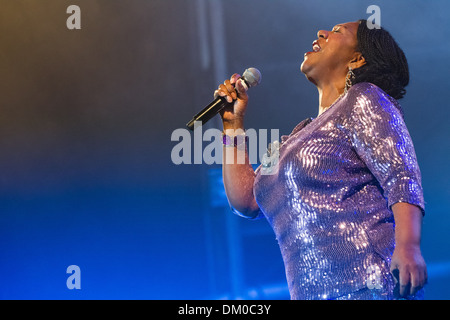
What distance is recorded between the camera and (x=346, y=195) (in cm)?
99

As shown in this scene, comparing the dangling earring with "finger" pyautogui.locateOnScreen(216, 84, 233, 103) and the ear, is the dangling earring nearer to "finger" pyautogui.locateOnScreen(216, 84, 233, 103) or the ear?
the ear

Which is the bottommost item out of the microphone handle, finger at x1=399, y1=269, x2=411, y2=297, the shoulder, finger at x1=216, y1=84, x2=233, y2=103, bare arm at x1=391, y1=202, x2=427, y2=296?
finger at x1=399, y1=269, x2=411, y2=297

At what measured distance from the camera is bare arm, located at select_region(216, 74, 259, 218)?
4.28 feet

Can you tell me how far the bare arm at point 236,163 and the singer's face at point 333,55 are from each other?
195 mm

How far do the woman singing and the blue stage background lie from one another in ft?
4.64

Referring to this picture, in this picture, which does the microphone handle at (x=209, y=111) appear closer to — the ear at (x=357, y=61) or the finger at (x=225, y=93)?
the finger at (x=225, y=93)

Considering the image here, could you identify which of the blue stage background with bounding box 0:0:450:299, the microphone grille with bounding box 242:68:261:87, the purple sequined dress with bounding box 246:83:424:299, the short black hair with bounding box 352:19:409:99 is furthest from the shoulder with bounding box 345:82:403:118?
the blue stage background with bounding box 0:0:450:299

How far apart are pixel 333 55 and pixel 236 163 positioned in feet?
1.24

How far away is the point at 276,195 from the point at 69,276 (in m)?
1.80

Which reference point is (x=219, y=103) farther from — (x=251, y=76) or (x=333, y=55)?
(x=333, y=55)

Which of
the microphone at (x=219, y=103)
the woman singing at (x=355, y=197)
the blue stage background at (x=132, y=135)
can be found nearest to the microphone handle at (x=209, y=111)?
the microphone at (x=219, y=103)

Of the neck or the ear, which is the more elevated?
the ear

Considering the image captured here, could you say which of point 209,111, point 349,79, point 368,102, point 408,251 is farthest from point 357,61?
point 408,251
